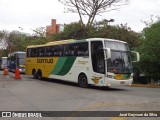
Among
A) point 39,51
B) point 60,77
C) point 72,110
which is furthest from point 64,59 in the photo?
point 72,110

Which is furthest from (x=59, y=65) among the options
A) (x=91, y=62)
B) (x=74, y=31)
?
(x=74, y=31)

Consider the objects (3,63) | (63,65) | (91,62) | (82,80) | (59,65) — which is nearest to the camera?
(91,62)

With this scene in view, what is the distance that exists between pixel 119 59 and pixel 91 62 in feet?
6.18

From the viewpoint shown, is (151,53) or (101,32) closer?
(151,53)

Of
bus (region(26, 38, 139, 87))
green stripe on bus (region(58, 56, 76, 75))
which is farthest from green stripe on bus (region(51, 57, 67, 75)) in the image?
green stripe on bus (region(58, 56, 76, 75))

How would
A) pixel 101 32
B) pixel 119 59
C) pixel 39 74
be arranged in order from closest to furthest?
1. pixel 119 59
2. pixel 39 74
3. pixel 101 32

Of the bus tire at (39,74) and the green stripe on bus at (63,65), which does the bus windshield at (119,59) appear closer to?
the green stripe on bus at (63,65)

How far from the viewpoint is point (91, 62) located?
72.2 feet

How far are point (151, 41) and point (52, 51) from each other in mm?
8144

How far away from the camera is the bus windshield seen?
20.9m

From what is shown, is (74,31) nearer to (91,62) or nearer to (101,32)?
(101,32)

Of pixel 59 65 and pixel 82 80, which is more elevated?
pixel 59 65

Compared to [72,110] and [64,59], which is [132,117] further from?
[64,59]

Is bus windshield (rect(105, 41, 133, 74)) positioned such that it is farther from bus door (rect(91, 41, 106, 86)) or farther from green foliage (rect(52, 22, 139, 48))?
green foliage (rect(52, 22, 139, 48))
